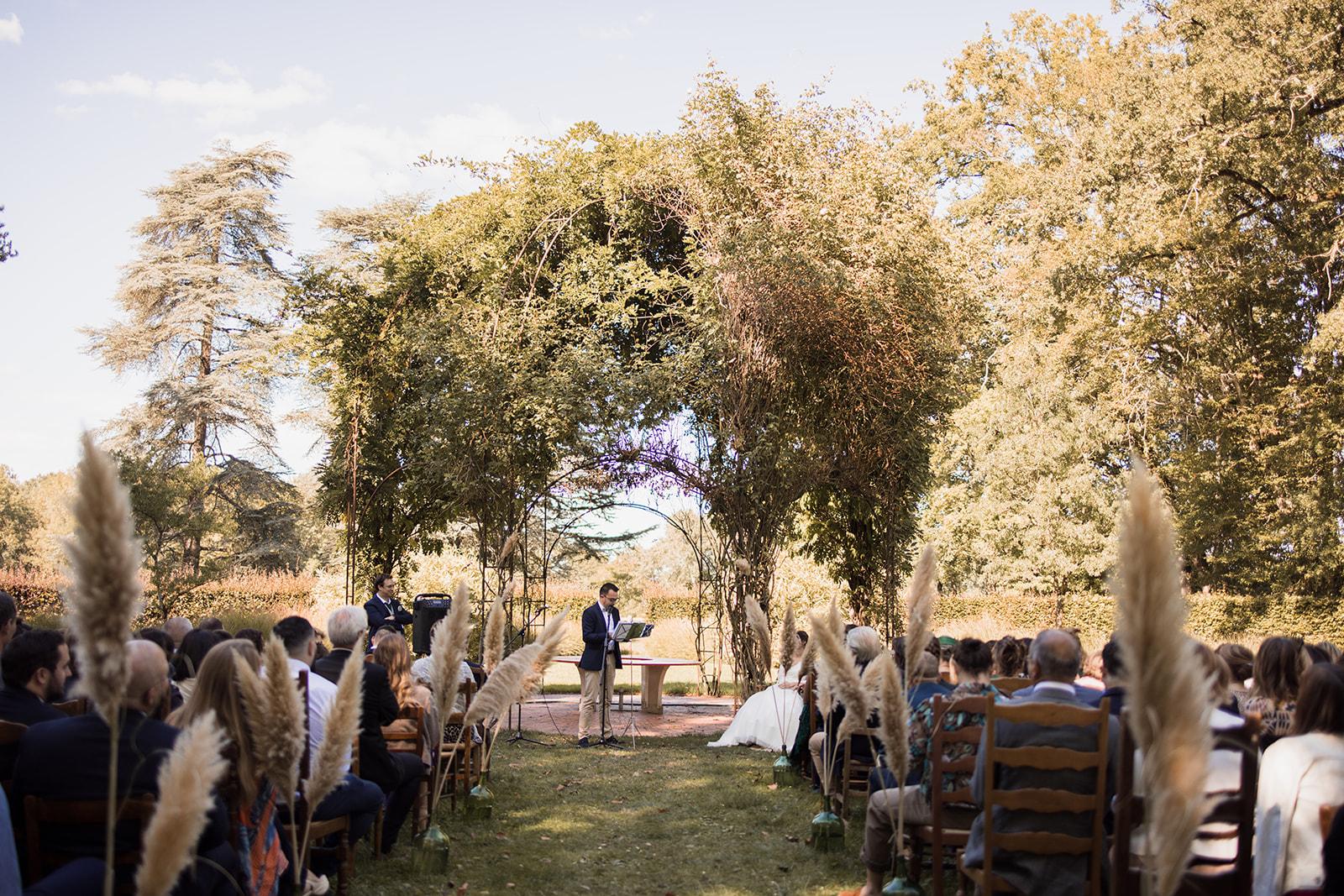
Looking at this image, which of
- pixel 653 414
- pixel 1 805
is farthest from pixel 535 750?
pixel 1 805

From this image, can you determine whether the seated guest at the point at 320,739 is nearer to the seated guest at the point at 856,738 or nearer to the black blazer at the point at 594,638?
the seated guest at the point at 856,738

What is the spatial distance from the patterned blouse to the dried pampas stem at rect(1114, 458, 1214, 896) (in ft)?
11.8

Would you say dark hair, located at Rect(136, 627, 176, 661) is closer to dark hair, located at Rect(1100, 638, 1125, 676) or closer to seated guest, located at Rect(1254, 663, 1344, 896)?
dark hair, located at Rect(1100, 638, 1125, 676)

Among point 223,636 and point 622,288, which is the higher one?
point 622,288

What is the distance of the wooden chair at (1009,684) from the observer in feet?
21.2

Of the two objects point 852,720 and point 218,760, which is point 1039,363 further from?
point 218,760

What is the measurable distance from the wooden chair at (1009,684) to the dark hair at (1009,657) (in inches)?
35.3

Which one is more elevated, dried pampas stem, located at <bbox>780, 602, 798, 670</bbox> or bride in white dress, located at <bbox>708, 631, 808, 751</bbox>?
dried pampas stem, located at <bbox>780, 602, 798, 670</bbox>

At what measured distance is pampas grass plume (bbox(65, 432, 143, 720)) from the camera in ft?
7.17

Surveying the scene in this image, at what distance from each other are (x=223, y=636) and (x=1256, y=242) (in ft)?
73.7

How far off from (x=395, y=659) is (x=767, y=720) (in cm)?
618

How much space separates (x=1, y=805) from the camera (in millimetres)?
3498


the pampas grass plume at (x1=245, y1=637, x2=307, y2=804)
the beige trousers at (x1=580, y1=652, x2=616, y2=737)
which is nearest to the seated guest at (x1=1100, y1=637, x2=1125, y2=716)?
the pampas grass plume at (x1=245, y1=637, x2=307, y2=804)

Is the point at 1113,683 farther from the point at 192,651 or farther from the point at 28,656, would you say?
the point at 192,651
